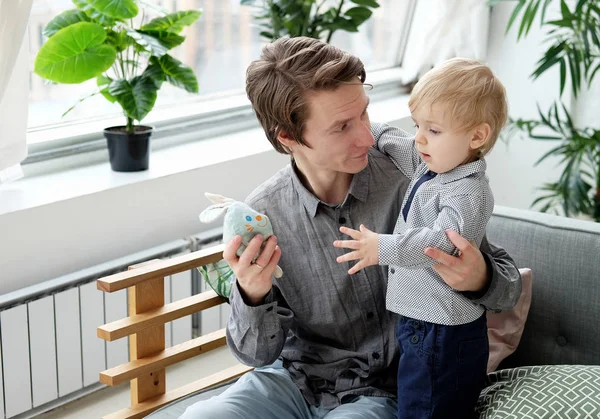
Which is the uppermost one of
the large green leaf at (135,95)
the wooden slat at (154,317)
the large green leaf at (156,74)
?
the large green leaf at (156,74)

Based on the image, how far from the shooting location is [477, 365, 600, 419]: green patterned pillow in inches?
65.8

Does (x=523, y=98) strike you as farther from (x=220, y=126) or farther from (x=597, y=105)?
(x=220, y=126)

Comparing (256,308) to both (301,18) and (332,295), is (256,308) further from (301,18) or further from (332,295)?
(301,18)

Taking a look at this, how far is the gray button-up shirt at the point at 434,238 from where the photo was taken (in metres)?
1.60

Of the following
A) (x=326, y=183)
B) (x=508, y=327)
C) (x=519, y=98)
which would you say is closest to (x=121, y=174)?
(x=326, y=183)

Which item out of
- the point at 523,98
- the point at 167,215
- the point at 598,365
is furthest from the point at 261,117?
the point at 523,98

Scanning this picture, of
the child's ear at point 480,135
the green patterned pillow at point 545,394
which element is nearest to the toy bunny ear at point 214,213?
the child's ear at point 480,135

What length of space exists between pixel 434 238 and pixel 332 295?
39 cm

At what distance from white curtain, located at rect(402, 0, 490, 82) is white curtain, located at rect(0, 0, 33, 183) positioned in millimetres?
2181

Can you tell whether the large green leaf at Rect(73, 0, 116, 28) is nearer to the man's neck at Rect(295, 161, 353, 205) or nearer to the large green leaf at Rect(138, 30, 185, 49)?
the large green leaf at Rect(138, 30, 185, 49)

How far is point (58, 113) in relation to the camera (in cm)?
Result: 302

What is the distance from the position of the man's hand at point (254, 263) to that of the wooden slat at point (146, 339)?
0.94 feet

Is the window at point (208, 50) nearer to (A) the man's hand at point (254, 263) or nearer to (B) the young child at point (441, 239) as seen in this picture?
(A) the man's hand at point (254, 263)

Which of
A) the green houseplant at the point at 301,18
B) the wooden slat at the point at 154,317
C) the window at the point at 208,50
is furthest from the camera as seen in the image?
the green houseplant at the point at 301,18
